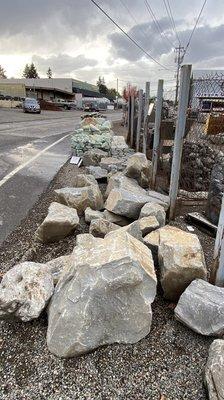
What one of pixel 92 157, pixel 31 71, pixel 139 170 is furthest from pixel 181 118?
pixel 31 71

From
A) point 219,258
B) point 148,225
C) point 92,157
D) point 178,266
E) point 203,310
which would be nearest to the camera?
point 203,310

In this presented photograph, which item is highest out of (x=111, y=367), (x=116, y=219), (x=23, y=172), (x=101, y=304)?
(x=101, y=304)

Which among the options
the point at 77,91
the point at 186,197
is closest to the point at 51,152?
the point at 186,197

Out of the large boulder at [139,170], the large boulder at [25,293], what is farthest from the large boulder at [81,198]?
the large boulder at [25,293]

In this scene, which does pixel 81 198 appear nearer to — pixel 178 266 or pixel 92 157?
pixel 178 266

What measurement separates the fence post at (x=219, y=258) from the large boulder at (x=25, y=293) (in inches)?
57.5

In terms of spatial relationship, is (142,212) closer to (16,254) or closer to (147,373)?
(16,254)

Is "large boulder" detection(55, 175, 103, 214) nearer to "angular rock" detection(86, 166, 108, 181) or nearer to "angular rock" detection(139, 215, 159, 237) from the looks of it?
"angular rock" detection(139, 215, 159, 237)

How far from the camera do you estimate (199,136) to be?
6.84 metres

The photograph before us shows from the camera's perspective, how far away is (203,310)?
2428 mm

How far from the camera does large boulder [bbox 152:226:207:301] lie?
2740mm

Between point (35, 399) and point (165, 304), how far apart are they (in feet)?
4.31

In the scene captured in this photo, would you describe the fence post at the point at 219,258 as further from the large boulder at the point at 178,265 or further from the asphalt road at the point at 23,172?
the asphalt road at the point at 23,172

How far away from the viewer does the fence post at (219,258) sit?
2814 millimetres
